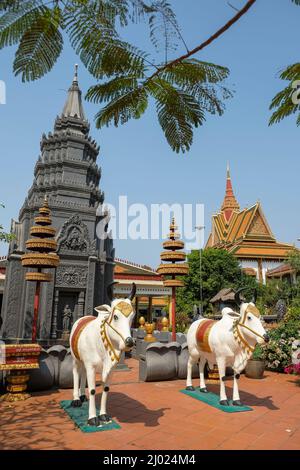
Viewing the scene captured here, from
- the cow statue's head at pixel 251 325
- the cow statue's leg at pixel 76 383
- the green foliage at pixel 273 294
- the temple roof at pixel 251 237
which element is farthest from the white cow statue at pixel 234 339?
the temple roof at pixel 251 237

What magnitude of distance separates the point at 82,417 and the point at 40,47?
16.5 ft

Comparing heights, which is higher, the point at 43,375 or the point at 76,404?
the point at 43,375

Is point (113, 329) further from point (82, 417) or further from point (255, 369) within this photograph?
point (255, 369)

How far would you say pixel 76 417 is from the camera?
4.95 metres

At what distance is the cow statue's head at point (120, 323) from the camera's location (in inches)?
179

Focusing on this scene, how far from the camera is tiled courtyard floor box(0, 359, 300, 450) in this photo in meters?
4.09

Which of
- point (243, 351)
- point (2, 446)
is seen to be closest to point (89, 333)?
point (2, 446)

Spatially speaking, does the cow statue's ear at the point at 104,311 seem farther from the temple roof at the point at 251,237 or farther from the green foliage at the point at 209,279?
the temple roof at the point at 251,237

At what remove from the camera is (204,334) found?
20.7ft

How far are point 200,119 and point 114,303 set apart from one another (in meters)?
3.21

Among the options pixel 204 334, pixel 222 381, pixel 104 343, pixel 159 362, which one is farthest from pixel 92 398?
pixel 159 362

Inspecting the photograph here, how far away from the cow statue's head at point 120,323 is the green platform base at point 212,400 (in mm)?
2316

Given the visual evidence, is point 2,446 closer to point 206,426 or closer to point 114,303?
point 114,303

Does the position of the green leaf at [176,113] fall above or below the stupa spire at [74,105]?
below
